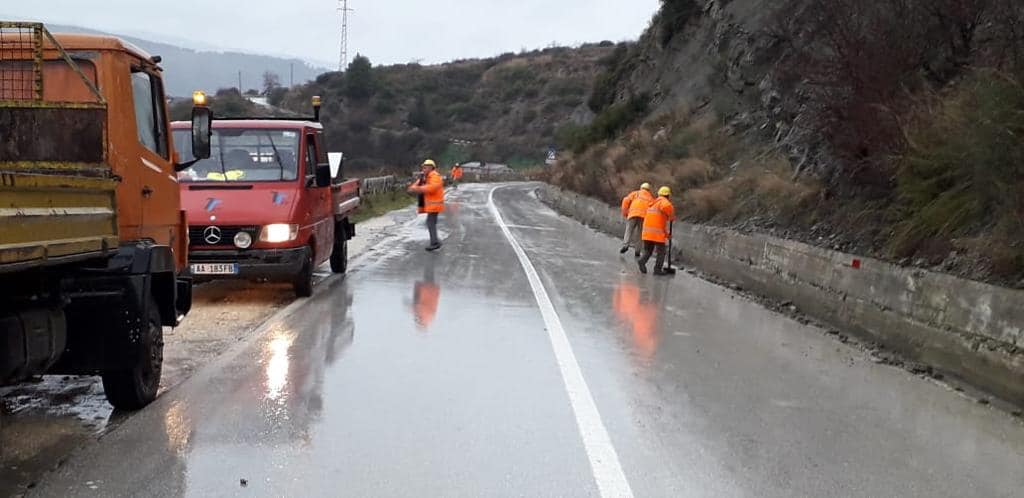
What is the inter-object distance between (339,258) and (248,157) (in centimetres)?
283

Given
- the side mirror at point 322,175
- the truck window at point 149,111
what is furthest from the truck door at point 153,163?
the side mirror at point 322,175

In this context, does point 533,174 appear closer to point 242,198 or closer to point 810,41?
point 810,41

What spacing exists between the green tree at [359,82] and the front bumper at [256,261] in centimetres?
10730

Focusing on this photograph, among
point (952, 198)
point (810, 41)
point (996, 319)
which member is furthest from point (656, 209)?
point (996, 319)

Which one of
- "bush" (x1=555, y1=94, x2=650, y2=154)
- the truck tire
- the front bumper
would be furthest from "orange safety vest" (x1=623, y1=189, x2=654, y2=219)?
Result: "bush" (x1=555, y1=94, x2=650, y2=154)

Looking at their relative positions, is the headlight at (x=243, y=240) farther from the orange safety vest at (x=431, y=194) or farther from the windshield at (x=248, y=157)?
the orange safety vest at (x=431, y=194)

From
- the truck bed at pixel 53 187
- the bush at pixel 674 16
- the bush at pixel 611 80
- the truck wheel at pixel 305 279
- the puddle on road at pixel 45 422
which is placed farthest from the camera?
the bush at pixel 611 80

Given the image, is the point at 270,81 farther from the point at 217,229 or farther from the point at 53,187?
the point at 53,187

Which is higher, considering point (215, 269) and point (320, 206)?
point (320, 206)

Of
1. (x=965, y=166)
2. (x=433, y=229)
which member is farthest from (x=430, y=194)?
(x=965, y=166)

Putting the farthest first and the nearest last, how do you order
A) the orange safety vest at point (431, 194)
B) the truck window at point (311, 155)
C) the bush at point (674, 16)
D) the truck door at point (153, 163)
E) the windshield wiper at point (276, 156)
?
the bush at point (674, 16), the orange safety vest at point (431, 194), the truck window at point (311, 155), the windshield wiper at point (276, 156), the truck door at point (153, 163)

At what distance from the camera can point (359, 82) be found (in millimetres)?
115000

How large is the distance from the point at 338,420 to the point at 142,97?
2841 millimetres

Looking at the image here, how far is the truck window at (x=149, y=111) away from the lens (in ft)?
21.1
